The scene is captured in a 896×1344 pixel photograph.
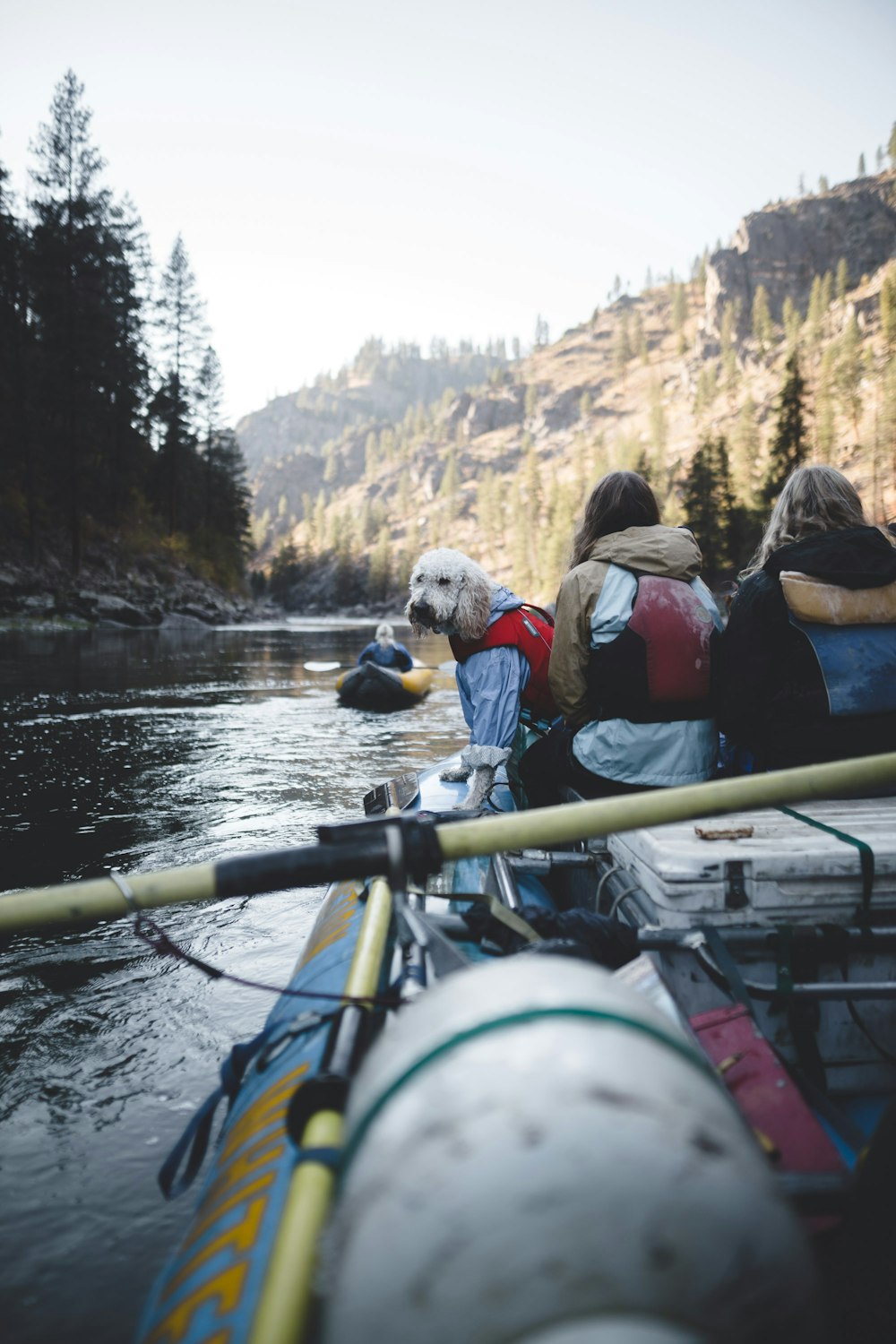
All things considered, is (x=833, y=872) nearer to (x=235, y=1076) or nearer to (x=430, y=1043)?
(x=430, y=1043)

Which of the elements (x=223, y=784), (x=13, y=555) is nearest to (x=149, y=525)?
(x=13, y=555)

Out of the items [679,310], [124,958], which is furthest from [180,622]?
[679,310]

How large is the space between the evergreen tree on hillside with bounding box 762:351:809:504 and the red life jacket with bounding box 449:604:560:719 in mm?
42739

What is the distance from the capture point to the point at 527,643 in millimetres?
4711

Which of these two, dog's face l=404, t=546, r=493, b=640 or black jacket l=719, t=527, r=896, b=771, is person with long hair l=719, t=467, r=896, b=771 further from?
dog's face l=404, t=546, r=493, b=640

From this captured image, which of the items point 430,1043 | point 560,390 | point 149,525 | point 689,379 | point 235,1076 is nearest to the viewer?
point 430,1043

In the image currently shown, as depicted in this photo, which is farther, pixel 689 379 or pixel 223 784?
pixel 689 379

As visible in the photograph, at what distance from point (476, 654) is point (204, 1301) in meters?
3.61

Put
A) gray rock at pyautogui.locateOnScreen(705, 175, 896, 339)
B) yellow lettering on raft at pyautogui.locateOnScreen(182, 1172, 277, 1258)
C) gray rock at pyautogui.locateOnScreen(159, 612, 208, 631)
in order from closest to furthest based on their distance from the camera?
yellow lettering on raft at pyautogui.locateOnScreen(182, 1172, 277, 1258) < gray rock at pyautogui.locateOnScreen(159, 612, 208, 631) < gray rock at pyautogui.locateOnScreen(705, 175, 896, 339)

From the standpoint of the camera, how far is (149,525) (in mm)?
43000

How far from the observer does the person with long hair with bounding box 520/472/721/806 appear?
3.24 meters

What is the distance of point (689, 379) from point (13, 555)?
13206cm

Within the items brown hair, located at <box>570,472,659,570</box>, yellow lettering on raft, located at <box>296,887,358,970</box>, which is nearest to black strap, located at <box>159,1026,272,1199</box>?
yellow lettering on raft, located at <box>296,887,358,970</box>

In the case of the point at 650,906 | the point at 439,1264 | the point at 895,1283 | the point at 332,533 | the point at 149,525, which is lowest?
the point at 895,1283
